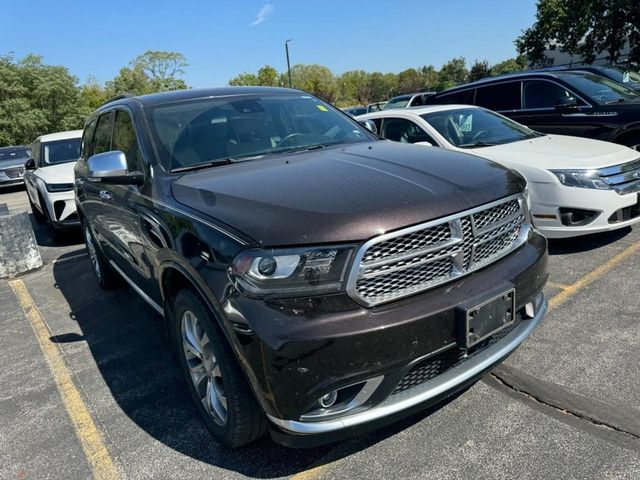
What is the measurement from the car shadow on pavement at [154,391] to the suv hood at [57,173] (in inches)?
118

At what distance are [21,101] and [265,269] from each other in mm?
42334

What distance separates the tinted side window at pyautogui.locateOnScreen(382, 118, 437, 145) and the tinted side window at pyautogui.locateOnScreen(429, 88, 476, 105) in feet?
7.68

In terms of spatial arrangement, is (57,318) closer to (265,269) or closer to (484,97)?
(265,269)

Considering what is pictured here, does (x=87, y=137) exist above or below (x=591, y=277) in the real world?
above

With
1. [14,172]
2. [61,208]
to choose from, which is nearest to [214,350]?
[61,208]

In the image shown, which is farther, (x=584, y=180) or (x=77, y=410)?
(x=584, y=180)

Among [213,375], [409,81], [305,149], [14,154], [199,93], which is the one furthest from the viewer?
[409,81]

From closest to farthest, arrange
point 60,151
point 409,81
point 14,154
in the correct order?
point 60,151 → point 14,154 → point 409,81

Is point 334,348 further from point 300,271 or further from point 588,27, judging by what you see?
point 588,27

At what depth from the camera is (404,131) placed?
6.30 meters

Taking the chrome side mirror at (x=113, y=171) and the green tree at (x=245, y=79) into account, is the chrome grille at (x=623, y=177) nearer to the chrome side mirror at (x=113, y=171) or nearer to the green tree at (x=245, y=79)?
the chrome side mirror at (x=113, y=171)

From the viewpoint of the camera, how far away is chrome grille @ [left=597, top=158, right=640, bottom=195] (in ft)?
15.5

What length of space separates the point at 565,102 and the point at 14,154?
1881 centimetres

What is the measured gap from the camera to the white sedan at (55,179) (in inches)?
298
